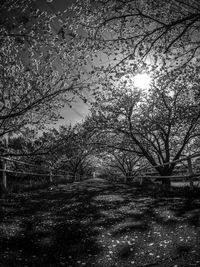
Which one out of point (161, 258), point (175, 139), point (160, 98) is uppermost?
point (160, 98)

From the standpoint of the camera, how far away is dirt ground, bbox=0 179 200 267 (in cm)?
443

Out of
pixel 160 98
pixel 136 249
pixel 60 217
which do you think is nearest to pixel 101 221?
pixel 60 217

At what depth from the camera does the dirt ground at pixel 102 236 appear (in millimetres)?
4430

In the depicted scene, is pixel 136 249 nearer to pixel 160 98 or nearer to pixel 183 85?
pixel 183 85

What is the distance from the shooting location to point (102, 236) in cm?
568

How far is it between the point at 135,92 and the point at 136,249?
22.3 meters

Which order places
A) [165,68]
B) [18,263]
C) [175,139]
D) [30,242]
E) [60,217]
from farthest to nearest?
[175,139]
[165,68]
[60,217]
[30,242]
[18,263]

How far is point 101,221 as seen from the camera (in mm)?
6988

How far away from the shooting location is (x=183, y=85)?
22438mm

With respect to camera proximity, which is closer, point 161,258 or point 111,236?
point 161,258

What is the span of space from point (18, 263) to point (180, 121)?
21492 millimetres

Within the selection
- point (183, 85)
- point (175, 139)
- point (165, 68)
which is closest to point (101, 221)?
point (165, 68)

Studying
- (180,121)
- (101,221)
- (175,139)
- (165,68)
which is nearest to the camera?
(101,221)

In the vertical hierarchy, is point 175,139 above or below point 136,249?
above
